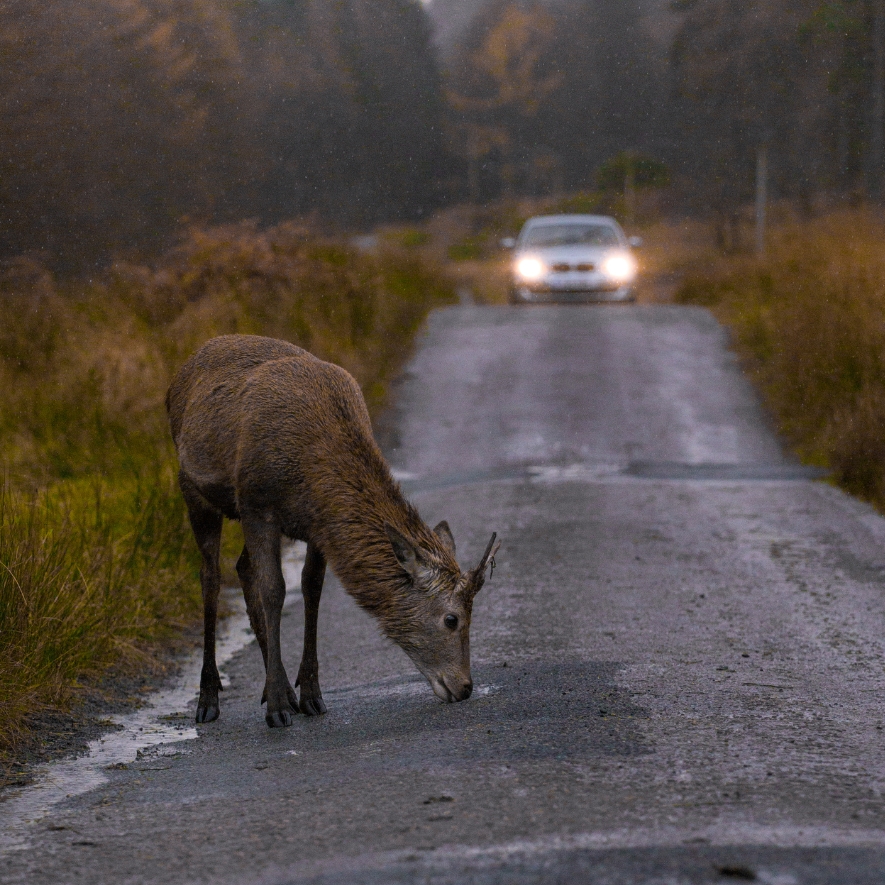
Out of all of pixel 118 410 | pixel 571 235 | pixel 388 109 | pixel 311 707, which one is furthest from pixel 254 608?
pixel 388 109

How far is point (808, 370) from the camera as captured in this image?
15250mm

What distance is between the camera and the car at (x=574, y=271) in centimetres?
2378

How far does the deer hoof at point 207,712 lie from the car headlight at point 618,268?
17605 millimetres

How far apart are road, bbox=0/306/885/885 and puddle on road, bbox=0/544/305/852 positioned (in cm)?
9

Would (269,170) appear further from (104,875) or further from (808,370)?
(104,875)

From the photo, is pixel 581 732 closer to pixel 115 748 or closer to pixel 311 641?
pixel 311 641

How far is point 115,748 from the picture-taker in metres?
6.42

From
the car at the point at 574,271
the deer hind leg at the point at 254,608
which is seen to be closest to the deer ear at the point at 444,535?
the deer hind leg at the point at 254,608

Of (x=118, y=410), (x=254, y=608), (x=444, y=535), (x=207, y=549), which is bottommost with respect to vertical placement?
(x=118, y=410)

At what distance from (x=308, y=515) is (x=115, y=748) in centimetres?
133

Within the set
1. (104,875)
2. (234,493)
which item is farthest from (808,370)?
(104,875)

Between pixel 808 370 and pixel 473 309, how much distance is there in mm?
8359

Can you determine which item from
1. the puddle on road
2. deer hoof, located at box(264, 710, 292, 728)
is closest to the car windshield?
the puddle on road

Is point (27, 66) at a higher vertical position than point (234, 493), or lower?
higher
